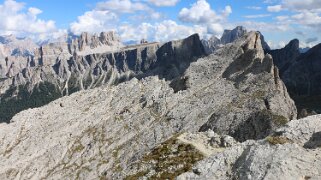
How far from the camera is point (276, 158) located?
32.6m

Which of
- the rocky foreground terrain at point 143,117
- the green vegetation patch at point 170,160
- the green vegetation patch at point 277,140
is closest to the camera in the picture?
the green vegetation patch at point 277,140

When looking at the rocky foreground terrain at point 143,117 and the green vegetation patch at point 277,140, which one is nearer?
the green vegetation patch at point 277,140

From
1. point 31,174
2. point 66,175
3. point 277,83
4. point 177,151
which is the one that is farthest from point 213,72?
point 177,151

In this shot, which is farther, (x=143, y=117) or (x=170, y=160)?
(x=143, y=117)

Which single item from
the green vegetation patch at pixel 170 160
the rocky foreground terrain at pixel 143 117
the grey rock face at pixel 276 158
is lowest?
the rocky foreground terrain at pixel 143 117

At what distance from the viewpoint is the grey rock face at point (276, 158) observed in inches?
1244

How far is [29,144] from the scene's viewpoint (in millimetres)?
170250

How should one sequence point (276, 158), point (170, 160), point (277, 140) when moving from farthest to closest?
point (170, 160) → point (277, 140) → point (276, 158)

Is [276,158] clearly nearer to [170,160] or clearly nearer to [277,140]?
[277,140]

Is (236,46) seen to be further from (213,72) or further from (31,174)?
(31,174)

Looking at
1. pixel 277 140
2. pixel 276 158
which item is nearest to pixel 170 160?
pixel 277 140

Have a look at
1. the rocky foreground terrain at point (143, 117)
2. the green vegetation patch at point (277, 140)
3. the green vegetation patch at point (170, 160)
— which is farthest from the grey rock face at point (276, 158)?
the rocky foreground terrain at point (143, 117)

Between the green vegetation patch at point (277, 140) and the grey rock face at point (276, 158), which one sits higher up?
the green vegetation patch at point (277, 140)

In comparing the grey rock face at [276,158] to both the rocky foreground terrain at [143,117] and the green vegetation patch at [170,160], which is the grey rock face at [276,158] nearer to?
the green vegetation patch at [170,160]
